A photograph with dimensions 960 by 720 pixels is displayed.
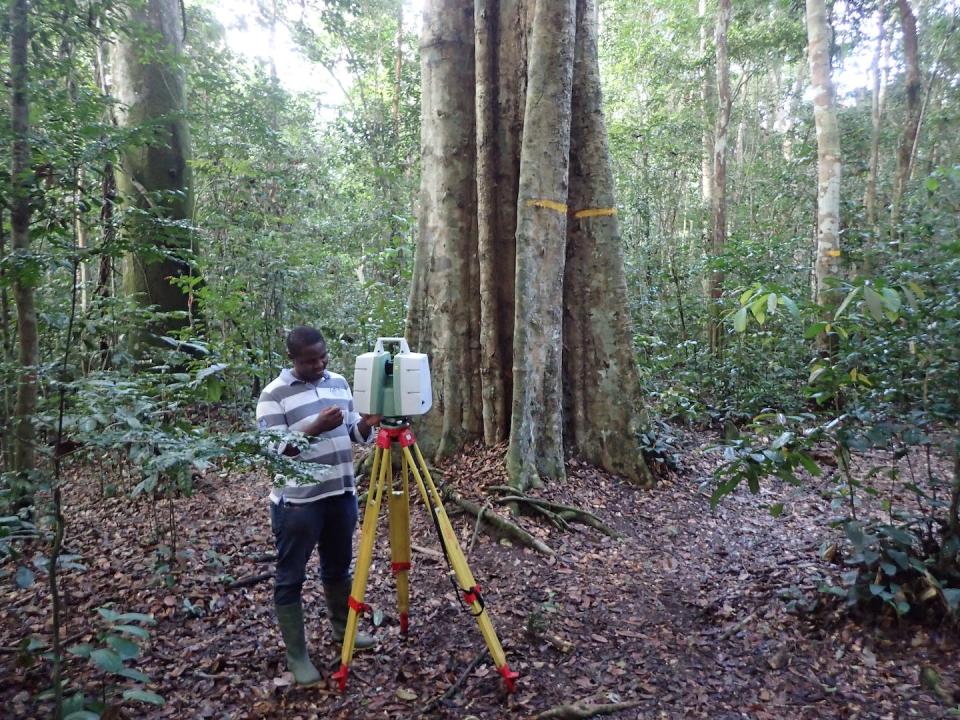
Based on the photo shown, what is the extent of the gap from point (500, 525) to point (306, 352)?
2.25 meters

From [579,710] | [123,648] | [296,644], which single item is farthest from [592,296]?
[123,648]

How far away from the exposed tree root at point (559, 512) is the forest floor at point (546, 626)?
112mm

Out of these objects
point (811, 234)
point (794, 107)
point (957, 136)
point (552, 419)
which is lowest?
point (552, 419)

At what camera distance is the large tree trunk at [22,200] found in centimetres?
301

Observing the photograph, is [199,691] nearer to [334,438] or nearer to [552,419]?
[334,438]

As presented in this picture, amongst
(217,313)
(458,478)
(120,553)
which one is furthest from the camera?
(217,313)

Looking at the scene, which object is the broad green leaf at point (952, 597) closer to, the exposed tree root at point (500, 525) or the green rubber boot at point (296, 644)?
the exposed tree root at point (500, 525)

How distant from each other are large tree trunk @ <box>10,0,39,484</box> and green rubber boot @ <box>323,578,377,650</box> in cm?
153

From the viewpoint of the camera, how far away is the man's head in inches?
109

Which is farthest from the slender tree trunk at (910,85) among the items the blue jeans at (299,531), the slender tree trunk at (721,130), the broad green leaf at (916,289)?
the blue jeans at (299,531)

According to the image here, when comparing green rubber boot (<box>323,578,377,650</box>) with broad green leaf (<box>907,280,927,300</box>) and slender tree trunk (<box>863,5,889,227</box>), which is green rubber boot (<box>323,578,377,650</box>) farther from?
slender tree trunk (<box>863,5,889,227</box>)

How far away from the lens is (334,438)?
9.48ft

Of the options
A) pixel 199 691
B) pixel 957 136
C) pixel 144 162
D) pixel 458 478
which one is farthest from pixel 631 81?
pixel 199 691

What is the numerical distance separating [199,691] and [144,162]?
6555 millimetres
